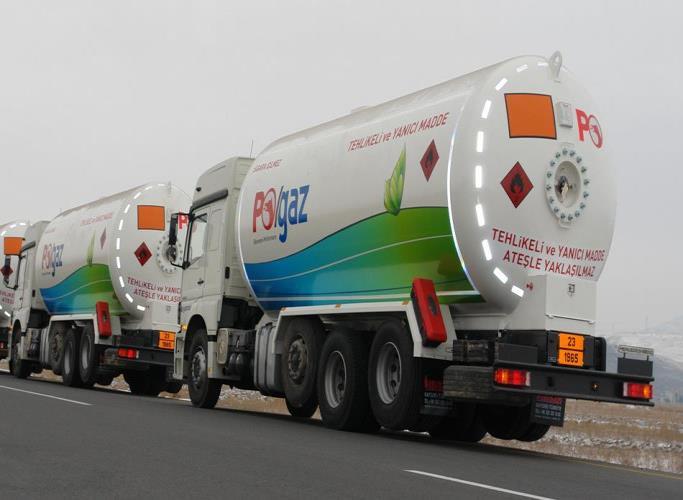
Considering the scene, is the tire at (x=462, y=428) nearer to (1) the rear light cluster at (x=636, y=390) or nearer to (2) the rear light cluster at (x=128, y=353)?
(1) the rear light cluster at (x=636, y=390)

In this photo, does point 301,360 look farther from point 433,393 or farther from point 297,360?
point 433,393

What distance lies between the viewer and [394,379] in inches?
483

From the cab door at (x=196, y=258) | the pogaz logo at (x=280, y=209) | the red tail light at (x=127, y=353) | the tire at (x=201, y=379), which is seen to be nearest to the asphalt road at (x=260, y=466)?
the pogaz logo at (x=280, y=209)

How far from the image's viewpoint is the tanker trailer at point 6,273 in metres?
30.3

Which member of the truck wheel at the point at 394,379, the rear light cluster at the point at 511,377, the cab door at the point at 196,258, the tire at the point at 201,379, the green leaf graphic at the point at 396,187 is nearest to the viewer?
the rear light cluster at the point at 511,377

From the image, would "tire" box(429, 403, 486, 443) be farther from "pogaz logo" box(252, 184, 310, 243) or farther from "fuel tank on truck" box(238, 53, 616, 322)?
"pogaz logo" box(252, 184, 310, 243)

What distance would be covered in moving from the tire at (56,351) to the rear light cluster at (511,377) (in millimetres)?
15115

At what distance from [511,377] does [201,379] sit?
7.55 m

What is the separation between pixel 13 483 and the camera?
24.5 ft

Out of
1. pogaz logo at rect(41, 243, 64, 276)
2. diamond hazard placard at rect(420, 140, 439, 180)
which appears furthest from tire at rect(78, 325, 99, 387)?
diamond hazard placard at rect(420, 140, 439, 180)

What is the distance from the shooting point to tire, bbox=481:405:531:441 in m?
12.8

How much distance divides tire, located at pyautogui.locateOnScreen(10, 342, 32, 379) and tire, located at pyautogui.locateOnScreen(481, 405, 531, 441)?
54.0 ft

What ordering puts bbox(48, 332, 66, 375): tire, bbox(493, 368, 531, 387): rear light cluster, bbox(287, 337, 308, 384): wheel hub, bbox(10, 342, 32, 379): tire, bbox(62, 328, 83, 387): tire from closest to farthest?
1. bbox(493, 368, 531, 387): rear light cluster
2. bbox(287, 337, 308, 384): wheel hub
3. bbox(62, 328, 83, 387): tire
4. bbox(48, 332, 66, 375): tire
5. bbox(10, 342, 32, 379): tire

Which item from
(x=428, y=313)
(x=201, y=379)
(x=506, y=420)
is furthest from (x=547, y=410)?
(x=201, y=379)
